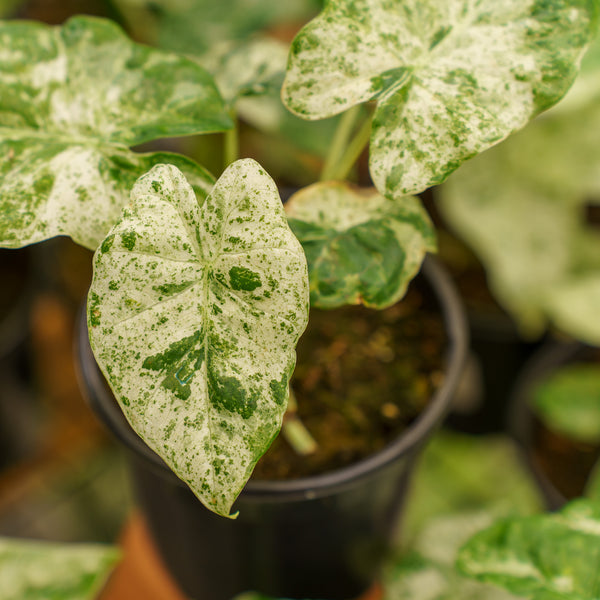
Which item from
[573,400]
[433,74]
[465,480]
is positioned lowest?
[465,480]

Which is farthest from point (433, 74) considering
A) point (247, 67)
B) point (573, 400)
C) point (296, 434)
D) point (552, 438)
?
point (552, 438)

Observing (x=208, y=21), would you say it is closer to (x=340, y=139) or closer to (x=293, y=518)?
(x=340, y=139)

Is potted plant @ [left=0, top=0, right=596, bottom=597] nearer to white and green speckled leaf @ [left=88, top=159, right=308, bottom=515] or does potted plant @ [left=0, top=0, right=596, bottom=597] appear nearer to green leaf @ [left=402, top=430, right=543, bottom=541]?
white and green speckled leaf @ [left=88, top=159, right=308, bottom=515]

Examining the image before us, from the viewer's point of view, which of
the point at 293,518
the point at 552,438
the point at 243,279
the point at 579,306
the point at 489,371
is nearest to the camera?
the point at 243,279

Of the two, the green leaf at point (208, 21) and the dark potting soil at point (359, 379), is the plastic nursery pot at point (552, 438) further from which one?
the green leaf at point (208, 21)

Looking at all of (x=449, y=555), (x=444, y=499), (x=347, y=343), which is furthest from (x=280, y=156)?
(x=449, y=555)

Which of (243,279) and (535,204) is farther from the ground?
(243,279)

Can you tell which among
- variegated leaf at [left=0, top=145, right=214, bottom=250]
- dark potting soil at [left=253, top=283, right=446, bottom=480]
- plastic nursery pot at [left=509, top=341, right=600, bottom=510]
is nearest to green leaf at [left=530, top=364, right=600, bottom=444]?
plastic nursery pot at [left=509, top=341, right=600, bottom=510]

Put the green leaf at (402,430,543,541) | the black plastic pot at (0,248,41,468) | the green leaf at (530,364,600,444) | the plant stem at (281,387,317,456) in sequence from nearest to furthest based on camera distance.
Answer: the plant stem at (281,387,317,456) < the green leaf at (530,364,600,444) < the green leaf at (402,430,543,541) < the black plastic pot at (0,248,41,468)
